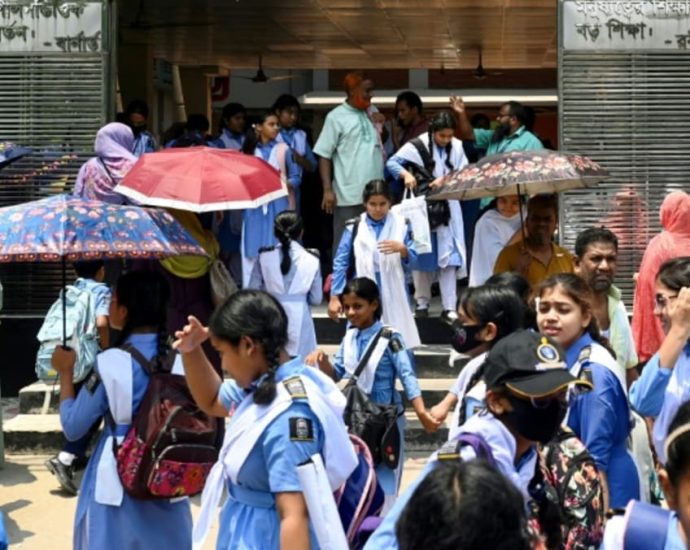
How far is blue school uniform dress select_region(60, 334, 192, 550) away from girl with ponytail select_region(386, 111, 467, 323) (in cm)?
592

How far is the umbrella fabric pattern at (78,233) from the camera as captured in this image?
611 centimetres

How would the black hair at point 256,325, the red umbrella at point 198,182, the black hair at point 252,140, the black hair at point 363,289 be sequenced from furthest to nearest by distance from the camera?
the black hair at point 252,140, the red umbrella at point 198,182, the black hair at point 363,289, the black hair at point 256,325

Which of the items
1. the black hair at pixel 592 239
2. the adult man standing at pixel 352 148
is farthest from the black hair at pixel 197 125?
the black hair at pixel 592 239

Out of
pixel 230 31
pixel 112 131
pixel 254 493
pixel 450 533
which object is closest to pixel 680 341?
pixel 254 493

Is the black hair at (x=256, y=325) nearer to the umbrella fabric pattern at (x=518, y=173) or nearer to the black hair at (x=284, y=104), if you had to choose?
the umbrella fabric pattern at (x=518, y=173)

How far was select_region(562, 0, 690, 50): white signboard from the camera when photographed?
35.4 feet

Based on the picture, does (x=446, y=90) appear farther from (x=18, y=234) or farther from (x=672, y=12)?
(x=18, y=234)

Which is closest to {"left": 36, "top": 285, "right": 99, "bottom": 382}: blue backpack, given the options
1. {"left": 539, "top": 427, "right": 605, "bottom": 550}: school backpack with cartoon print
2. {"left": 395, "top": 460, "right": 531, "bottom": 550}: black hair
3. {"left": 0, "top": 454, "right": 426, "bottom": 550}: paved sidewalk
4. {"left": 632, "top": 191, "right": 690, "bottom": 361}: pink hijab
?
{"left": 0, "top": 454, "right": 426, "bottom": 550}: paved sidewalk

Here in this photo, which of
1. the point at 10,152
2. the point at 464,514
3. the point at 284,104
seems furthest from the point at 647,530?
the point at 284,104

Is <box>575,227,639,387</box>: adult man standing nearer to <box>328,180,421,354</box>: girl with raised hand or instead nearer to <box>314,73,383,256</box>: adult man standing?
<box>328,180,421,354</box>: girl with raised hand

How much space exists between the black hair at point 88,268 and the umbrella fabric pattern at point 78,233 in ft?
8.52

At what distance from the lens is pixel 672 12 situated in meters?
10.8

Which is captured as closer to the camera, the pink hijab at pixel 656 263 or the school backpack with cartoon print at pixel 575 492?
the school backpack with cartoon print at pixel 575 492

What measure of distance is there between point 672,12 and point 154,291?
6.71 metres
